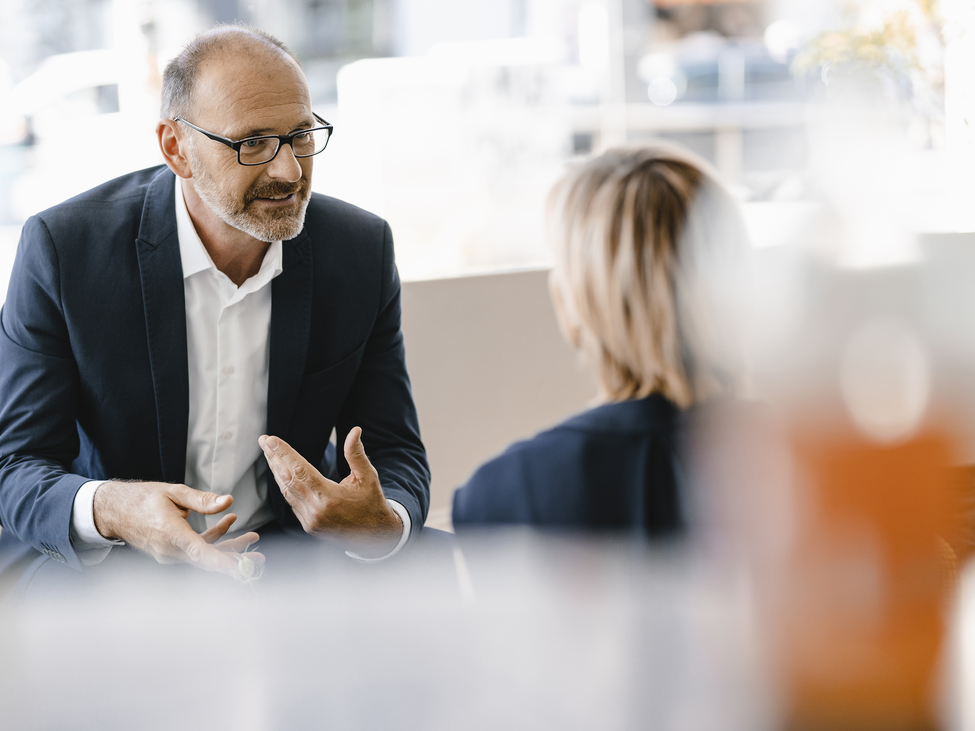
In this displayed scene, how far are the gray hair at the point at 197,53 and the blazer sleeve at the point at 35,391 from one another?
280 millimetres

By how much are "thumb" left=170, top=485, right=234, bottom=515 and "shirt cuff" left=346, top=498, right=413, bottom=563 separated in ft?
0.84

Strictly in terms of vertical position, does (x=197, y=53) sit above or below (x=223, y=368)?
above

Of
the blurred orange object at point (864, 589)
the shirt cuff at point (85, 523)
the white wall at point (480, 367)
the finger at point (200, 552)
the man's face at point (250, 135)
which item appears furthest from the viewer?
the white wall at point (480, 367)

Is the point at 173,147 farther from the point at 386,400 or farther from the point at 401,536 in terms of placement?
the point at 401,536

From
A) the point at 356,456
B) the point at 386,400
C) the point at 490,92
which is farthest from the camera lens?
the point at 490,92

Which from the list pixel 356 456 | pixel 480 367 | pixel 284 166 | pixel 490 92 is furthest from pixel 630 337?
pixel 490 92

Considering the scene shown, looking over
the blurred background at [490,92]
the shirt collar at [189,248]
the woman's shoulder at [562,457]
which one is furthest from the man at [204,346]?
the blurred background at [490,92]

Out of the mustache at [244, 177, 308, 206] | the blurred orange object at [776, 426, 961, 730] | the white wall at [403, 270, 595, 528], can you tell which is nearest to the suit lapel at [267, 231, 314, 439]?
the mustache at [244, 177, 308, 206]

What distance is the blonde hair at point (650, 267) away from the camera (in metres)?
0.92

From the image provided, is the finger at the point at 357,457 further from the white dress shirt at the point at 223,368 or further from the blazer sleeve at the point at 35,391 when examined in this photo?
the blazer sleeve at the point at 35,391

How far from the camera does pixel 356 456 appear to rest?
49.4 inches

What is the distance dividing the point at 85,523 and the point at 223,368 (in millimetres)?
319

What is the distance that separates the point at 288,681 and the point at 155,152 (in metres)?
1.83

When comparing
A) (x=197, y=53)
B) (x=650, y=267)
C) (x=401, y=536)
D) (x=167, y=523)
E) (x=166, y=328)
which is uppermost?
(x=197, y=53)
